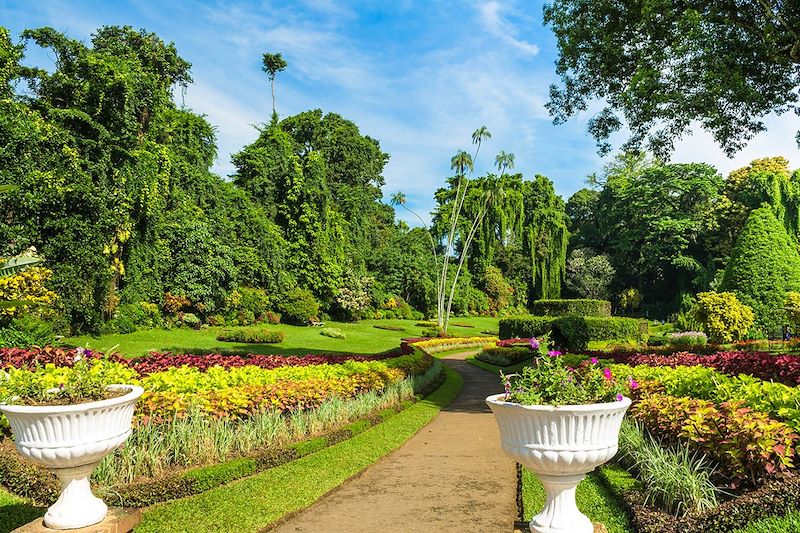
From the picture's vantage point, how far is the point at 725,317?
808 inches

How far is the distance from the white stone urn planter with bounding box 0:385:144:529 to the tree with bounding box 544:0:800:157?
9855mm

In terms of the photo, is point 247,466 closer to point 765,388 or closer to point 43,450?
point 43,450

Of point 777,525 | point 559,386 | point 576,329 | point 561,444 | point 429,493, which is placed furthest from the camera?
point 576,329

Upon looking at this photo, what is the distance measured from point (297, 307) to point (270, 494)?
23022 mm

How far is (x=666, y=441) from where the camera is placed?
593 cm

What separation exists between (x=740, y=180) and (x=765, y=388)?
45.7 meters

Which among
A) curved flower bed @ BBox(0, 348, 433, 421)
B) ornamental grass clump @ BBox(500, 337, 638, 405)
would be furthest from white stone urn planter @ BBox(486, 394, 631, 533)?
curved flower bed @ BBox(0, 348, 433, 421)

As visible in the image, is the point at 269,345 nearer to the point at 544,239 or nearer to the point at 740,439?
the point at 740,439

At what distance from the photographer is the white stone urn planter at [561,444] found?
291 centimetres

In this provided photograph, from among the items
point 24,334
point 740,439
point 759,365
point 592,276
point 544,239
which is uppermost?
point 544,239

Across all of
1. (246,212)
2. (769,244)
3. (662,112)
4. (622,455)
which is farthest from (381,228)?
(622,455)

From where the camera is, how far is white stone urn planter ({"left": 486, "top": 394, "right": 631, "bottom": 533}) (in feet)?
9.53

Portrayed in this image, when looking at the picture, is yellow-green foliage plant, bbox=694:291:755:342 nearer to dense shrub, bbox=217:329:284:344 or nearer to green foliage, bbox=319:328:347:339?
green foliage, bbox=319:328:347:339

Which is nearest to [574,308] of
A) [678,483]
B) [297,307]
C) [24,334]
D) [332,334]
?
[332,334]
